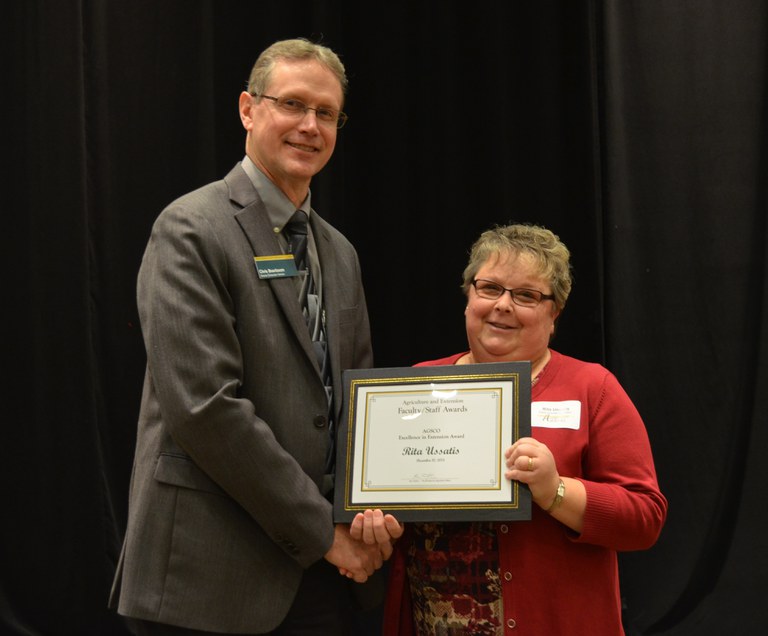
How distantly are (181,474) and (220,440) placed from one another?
0.45ft

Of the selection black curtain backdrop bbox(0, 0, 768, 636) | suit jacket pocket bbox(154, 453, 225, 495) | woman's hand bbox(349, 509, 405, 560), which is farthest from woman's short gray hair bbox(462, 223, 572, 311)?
black curtain backdrop bbox(0, 0, 768, 636)

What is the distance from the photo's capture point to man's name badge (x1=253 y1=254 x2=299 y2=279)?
7.02ft

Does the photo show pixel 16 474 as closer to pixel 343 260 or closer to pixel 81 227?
pixel 81 227

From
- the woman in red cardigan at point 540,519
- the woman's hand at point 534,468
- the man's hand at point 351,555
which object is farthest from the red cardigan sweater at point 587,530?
the man's hand at point 351,555

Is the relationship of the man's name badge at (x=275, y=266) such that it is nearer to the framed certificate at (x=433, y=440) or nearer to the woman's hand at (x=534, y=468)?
the framed certificate at (x=433, y=440)

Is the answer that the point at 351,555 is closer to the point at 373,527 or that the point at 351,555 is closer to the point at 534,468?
the point at 373,527

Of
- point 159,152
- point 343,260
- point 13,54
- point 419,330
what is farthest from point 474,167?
point 13,54

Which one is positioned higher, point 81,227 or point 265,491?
point 81,227

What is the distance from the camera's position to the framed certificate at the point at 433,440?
2.10m

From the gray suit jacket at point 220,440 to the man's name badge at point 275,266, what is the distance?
0.9 inches

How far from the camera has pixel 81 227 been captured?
12.0ft

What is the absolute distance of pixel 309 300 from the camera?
7.46 ft

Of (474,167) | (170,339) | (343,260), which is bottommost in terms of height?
(170,339)

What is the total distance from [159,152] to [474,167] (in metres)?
1.32
